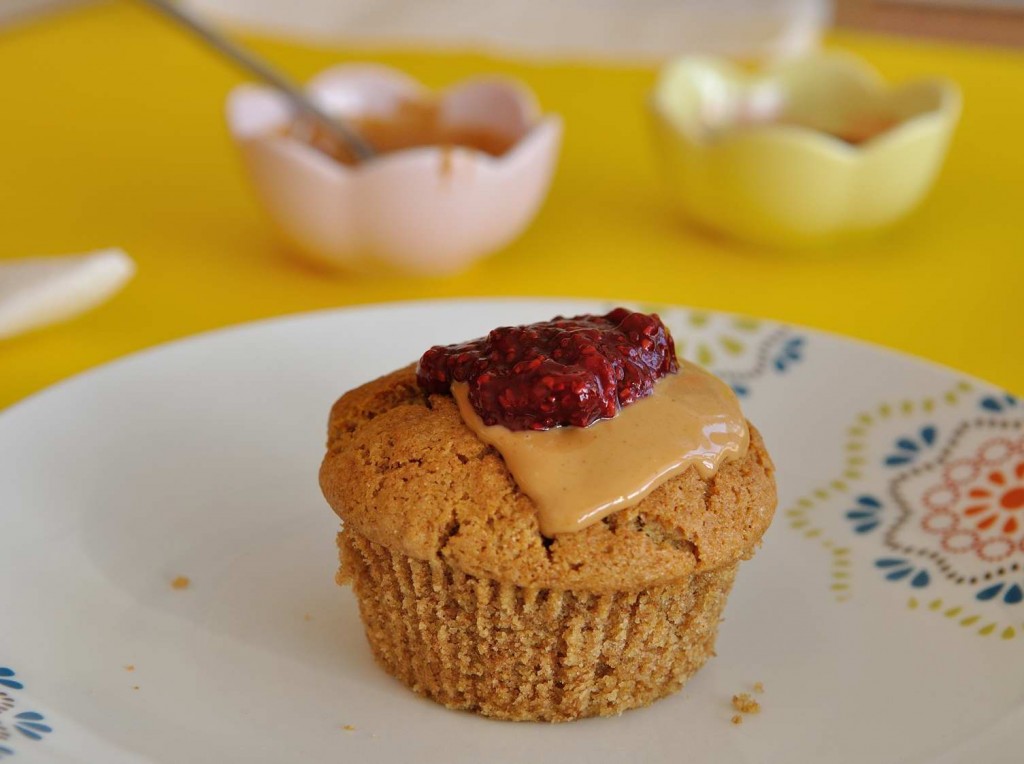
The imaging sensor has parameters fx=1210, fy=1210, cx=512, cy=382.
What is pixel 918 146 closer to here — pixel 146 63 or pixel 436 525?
pixel 436 525

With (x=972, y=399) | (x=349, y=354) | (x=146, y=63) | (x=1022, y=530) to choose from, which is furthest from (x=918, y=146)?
(x=146, y=63)

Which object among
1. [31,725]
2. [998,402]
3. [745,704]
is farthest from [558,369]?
[998,402]

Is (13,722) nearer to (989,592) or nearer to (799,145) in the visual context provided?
(989,592)

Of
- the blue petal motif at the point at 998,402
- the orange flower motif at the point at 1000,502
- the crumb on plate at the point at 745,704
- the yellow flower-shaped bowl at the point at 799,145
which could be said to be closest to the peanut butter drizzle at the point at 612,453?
the crumb on plate at the point at 745,704

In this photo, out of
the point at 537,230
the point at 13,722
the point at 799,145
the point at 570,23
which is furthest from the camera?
the point at 570,23

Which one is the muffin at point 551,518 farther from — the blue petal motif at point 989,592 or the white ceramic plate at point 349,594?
the blue petal motif at point 989,592

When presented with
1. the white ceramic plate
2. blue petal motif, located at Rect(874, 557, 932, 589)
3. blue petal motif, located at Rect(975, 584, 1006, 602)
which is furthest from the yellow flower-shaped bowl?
blue petal motif, located at Rect(975, 584, 1006, 602)
